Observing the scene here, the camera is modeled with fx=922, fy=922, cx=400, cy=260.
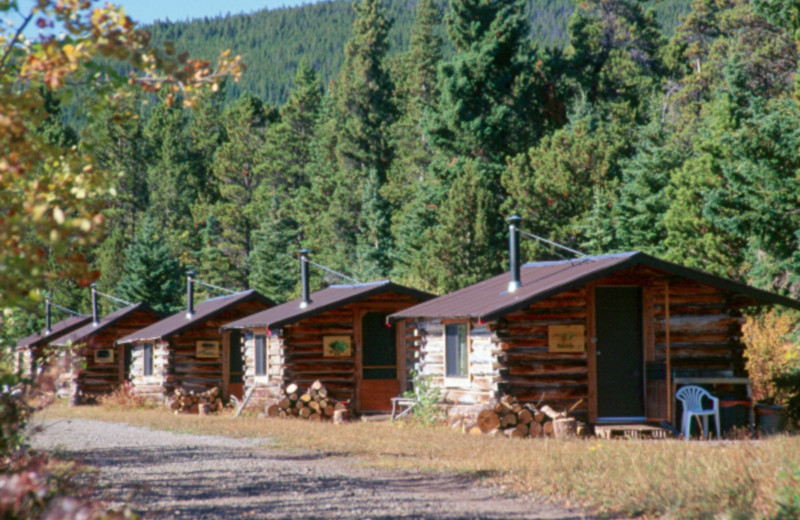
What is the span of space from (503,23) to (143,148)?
43357mm

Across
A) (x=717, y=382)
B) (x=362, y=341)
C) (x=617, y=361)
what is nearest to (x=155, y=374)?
(x=362, y=341)

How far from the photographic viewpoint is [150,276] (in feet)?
190

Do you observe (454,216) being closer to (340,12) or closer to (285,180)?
(285,180)

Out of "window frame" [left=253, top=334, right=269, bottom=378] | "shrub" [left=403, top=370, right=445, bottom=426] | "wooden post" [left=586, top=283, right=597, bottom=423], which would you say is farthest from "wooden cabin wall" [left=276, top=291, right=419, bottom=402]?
"wooden post" [left=586, top=283, right=597, bottom=423]

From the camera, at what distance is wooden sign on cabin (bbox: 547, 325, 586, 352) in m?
17.3

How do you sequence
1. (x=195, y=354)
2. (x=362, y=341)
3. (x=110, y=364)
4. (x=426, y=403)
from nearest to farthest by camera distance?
(x=426, y=403) < (x=362, y=341) < (x=195, y=354) < (x=110, y=364)

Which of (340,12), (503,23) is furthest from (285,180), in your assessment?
(340,12)

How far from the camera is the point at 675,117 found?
139 feet

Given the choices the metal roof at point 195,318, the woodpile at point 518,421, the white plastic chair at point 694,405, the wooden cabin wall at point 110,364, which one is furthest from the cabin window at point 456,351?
the wooden cabin wall at point 110,364

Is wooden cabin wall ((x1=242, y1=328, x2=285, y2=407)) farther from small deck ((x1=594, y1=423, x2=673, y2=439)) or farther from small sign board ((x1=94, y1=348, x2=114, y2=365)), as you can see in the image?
small sign board ((x1=94, y1=348, x2=114, y2=365))

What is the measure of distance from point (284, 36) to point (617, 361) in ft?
548

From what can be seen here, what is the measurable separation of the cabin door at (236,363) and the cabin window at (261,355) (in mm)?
3826

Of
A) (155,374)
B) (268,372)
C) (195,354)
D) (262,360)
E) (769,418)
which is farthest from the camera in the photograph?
(155,374)

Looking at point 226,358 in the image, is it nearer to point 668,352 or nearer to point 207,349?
point 207,349
